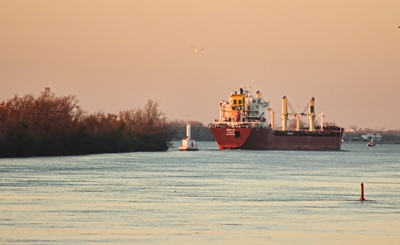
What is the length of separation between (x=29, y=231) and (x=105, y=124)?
9252 cm

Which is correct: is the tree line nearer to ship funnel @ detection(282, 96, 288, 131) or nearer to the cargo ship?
the cargo ship

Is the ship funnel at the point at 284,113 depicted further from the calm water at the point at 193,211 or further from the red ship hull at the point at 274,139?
the calm water at the point at 193,211

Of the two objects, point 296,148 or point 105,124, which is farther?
point 296,148

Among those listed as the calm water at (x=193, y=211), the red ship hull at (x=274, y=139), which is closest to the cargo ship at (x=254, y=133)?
the red ship hull at (x=274, y=139)

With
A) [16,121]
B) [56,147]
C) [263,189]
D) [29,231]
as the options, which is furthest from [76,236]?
[56,147]

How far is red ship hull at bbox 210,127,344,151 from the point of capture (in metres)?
123

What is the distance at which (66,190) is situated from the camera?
38.1 m

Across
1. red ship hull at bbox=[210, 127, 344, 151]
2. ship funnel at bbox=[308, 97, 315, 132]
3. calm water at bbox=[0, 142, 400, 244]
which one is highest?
ship funnel at bbox=[308, 97, 315, 132]

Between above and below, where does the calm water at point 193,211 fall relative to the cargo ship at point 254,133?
below

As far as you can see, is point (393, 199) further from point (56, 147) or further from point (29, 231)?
A: point (56, 147)

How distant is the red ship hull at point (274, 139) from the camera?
4838 inches

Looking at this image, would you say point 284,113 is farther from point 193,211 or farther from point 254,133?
point 193,211

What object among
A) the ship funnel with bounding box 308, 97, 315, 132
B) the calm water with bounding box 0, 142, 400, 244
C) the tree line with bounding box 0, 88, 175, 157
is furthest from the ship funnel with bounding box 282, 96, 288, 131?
the calm water with bounding box 0, 142, 400, 244

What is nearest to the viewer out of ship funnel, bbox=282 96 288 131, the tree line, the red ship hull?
the tree line
